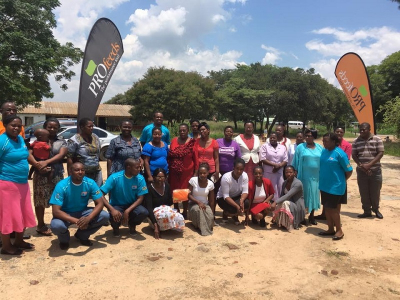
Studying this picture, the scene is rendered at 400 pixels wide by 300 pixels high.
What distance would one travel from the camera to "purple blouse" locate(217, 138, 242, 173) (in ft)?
16.9

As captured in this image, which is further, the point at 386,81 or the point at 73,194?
the point at 386,81

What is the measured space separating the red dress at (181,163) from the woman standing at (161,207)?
362mm

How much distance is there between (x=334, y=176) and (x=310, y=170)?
28.5 inches

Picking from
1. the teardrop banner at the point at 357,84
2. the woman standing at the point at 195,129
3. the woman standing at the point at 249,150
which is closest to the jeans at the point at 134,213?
the woman standing at the point at 195,129

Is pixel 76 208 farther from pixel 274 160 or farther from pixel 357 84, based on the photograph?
pixel 357 84

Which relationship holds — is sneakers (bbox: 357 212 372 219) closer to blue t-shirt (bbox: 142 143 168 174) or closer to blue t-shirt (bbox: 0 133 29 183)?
blue t-shirt (bbox: 142 143 168 174)

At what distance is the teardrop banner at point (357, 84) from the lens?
7.00 meters

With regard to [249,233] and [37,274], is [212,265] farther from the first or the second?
[37,274]

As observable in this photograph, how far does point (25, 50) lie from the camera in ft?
45.9

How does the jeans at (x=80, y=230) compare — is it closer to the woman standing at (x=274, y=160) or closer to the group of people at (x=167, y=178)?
the group of people at (x=167, y=178)

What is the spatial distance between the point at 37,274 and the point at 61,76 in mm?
18571

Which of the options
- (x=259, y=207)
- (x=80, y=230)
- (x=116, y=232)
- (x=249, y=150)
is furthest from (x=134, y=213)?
(x=249, y=150)

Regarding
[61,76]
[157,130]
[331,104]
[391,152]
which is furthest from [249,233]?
[331,104]

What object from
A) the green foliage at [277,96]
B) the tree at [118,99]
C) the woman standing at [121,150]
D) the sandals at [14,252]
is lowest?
the sandals at [14,252]
